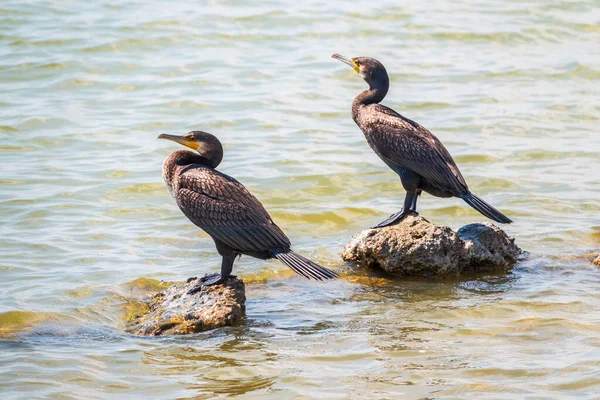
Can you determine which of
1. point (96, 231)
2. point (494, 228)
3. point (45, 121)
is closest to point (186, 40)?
point (45, 121)

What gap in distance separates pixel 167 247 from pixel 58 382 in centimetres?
339

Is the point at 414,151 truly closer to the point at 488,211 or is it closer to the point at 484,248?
the point at 488,211

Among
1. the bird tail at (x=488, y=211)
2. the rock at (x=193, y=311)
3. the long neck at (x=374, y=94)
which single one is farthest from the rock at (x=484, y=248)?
the rock at (x=193, y=311)

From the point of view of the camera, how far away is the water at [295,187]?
246 inches

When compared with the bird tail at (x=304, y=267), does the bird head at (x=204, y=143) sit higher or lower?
higher

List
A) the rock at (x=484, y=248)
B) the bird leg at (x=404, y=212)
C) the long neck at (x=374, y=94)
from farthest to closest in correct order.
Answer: the long neck at (x=374, y=94), the bird leg at (x=404, y=212), the rock at (x=484, y=248)

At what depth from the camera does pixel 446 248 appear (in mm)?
7879

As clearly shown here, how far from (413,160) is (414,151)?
0.25 ft

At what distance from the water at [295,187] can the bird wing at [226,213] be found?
1.95ft

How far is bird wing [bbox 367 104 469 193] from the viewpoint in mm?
8234

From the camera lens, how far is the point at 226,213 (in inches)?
280

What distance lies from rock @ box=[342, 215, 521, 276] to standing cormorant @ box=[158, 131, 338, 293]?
107 centimetres

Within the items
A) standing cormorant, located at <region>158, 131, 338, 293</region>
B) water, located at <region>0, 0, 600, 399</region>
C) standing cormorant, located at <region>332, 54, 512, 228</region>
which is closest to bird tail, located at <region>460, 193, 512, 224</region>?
standing cormorant, located at <region>332, 54, 512, 228</region>

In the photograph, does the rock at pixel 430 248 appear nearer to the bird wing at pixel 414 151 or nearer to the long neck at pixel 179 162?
the bird wing at pixel 414 151
